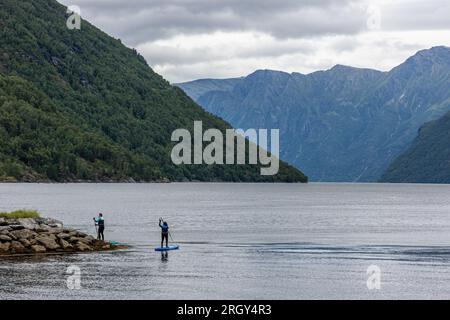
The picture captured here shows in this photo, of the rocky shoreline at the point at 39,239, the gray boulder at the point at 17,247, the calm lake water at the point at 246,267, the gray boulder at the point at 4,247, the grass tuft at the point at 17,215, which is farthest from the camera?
the grass tuft at the point at 17,215

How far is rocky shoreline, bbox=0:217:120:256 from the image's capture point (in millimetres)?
89562

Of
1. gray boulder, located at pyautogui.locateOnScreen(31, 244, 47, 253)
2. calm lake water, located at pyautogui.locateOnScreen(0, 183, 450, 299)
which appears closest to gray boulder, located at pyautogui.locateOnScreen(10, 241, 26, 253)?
gray boulder, located at pyautogui.locateOnScreen(31, 244, 47, 253)

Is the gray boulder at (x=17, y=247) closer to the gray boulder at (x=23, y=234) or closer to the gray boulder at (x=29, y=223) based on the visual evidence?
the gray boulder at (x=23, y=234)

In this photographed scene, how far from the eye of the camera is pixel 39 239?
92000 millimetres

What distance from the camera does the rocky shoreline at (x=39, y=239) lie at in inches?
3526

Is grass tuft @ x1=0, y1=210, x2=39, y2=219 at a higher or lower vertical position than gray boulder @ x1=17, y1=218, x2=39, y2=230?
higher
